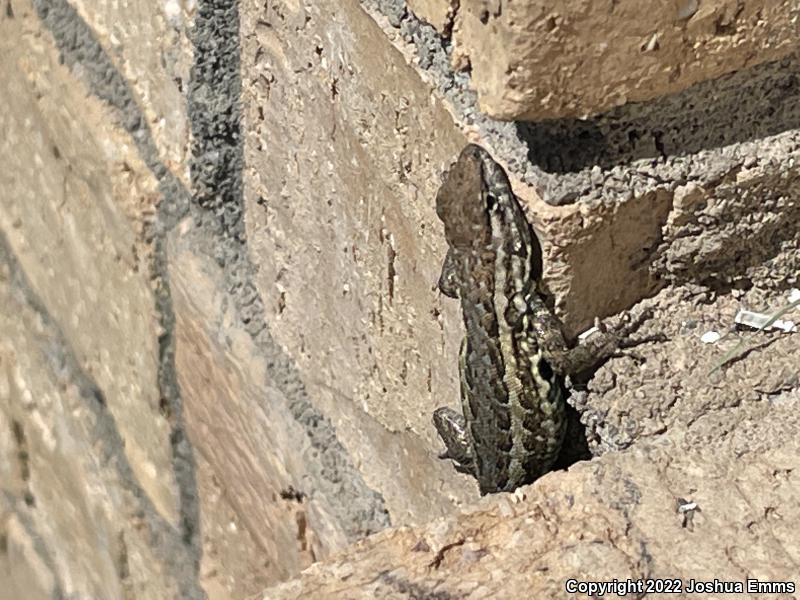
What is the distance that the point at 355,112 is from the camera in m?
1.12

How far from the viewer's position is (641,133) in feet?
3.19

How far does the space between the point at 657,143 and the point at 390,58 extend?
0.22 meters

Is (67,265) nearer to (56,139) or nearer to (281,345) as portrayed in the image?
(56,139)

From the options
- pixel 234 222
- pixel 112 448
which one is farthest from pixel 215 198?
pixel 112 448

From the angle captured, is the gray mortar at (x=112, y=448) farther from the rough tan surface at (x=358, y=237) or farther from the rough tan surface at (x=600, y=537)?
the rough tan surface at (x=600, y=537)

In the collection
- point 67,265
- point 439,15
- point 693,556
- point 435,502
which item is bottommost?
point 693,556

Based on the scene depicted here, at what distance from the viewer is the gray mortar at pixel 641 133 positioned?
96 cm

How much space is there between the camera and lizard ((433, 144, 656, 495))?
1061 millimetres

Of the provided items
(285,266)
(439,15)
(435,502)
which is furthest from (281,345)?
(439,15)

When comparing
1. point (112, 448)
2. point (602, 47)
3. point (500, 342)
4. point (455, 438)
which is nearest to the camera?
point (602, 47)

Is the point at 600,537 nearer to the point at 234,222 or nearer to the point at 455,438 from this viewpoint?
the point at 455,438

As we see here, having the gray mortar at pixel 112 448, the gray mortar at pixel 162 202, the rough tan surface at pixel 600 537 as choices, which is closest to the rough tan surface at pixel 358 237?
the gray mortar at pixel 162 202

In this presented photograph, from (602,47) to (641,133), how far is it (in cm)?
12

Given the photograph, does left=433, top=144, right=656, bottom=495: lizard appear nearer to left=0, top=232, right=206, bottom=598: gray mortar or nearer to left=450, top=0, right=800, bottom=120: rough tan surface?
left=450, top=0, right=800, bottom=120: rough tan surface
